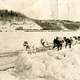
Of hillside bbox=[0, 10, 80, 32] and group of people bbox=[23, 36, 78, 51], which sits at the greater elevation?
hillside bbox=[0, 10, 80, 32]

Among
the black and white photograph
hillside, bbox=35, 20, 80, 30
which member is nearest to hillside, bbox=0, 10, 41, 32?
the black and white photograph

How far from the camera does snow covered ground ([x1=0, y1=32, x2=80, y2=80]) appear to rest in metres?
1.54

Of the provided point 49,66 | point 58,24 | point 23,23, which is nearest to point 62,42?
point 58,24

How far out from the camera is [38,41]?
1.74 m

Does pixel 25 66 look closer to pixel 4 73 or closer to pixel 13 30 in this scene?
pixel 4 73

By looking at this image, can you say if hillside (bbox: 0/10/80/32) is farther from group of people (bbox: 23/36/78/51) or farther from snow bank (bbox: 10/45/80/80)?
snow bank (bbox: 10/45/80/80)

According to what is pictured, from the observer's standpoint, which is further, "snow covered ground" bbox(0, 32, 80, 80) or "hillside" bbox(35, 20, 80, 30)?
"hillside" bbox(35, 20, 80, 30)

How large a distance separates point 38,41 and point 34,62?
0.69ft

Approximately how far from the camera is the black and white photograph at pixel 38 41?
1569 millimetres

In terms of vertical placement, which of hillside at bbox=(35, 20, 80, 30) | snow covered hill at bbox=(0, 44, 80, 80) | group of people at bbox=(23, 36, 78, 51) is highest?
hillside at bbox=(35, 20, 80, 30)

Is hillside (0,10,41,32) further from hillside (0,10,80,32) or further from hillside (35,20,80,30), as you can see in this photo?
hillside (35,20,80,30)

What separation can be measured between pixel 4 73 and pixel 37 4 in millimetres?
718

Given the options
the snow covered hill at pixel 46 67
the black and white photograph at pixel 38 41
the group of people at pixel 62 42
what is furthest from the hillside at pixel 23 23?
the snow covered hill at pixel 46 67

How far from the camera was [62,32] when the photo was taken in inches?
75.2
